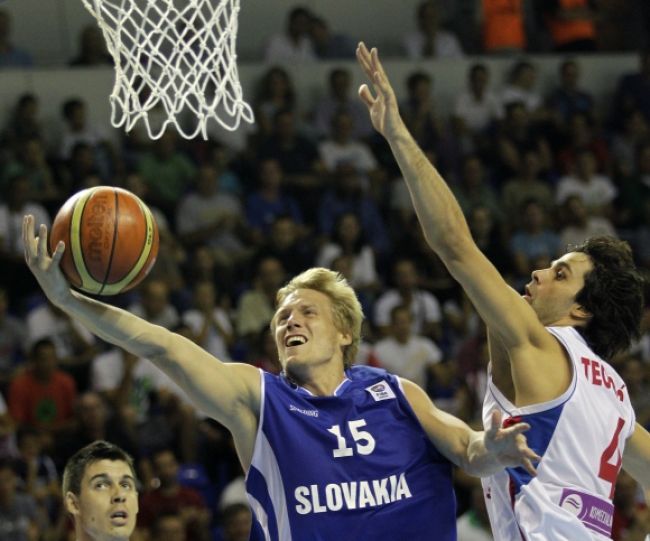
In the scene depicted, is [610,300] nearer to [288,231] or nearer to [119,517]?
[119,517]

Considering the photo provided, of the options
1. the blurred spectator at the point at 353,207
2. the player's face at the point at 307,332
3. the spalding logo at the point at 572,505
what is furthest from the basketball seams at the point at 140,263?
the blurred spectator at the point at 353,207

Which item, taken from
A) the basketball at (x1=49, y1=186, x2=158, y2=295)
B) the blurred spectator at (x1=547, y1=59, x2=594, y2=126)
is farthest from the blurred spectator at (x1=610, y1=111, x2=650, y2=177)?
the basketball at (x1=49, y1=186, x2=158, y2=295)

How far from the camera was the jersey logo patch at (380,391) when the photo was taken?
4.55 metres

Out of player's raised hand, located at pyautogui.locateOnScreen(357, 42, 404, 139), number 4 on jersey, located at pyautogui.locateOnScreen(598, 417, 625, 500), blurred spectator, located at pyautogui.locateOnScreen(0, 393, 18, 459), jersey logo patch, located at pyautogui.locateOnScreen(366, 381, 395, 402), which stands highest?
player's raised hand, located at pyautogui.locateOnScreen(357, 42, 404, 139)

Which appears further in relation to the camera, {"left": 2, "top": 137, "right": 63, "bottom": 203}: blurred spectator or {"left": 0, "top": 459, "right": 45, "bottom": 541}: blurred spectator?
{"left": 2, "top": 137, "right": 63, "bottom": 203}: blurred spectator

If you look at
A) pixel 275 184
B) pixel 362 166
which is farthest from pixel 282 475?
pixel 362 166

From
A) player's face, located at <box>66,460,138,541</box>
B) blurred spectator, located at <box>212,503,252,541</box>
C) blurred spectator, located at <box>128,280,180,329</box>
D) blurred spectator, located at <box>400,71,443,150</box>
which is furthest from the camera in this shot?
blurred spectator, located at <box>400,71,443,150</box>

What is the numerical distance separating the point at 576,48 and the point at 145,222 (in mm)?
9584

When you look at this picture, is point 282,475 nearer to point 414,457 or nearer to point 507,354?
point 414,457

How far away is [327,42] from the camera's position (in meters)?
12.5

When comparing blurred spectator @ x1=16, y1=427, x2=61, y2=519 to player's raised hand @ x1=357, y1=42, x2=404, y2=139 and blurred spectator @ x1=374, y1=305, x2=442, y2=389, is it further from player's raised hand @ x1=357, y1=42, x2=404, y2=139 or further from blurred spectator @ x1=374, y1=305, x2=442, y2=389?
player's raised hand @ x1=357, y1=42, x2=404, y2=139

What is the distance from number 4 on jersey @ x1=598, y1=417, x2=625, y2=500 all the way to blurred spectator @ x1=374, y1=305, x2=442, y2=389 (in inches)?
205

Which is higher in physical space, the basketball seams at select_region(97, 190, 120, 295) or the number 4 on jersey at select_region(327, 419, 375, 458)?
the basketball seams at select_region(97, 190, 120, 295)

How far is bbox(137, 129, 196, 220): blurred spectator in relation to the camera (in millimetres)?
10530
